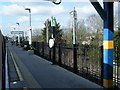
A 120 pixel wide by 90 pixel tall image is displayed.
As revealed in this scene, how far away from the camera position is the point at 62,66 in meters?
9.39

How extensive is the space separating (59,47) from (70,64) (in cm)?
142

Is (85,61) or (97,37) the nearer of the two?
(85,61)

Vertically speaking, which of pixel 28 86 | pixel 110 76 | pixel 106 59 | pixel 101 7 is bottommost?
pixel 28 86

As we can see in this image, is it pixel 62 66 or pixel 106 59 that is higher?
pixel 106 59

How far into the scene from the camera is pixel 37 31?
59469 mm

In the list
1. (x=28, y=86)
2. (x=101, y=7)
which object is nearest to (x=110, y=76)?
(x=101, y=7)

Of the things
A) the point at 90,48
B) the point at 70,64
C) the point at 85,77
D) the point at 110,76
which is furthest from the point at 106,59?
the point at 70,64

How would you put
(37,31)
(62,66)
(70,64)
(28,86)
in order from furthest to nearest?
(37,31)
(62,66)
(70,64)
(28,86)

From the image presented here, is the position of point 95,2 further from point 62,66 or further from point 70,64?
point 62,66

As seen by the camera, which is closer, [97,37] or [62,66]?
[62,66]

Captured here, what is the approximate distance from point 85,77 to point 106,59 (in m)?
2.14

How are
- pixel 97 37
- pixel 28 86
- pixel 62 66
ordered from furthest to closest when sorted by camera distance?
1. pixel 97 37
2. pixel 62 66
3. pixel 28 86

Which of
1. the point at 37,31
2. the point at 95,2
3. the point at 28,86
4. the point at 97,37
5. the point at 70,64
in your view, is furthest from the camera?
the point at 37,31

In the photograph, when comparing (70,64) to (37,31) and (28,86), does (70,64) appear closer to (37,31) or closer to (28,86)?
(28,86)
